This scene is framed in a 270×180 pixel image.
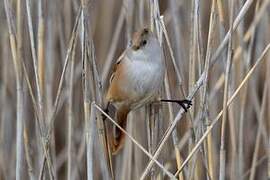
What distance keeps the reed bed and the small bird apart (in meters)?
0.05

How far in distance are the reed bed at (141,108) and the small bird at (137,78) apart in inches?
1.9

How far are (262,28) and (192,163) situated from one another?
30.9 inches

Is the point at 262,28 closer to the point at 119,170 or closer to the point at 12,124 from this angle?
the point at 119,170

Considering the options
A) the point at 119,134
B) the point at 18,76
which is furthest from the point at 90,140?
the point at 18,76

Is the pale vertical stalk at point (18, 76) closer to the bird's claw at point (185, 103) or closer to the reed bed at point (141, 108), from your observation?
the reed bed at point (141, 108)

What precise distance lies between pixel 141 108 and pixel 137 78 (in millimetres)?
530

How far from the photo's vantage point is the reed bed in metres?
1.36

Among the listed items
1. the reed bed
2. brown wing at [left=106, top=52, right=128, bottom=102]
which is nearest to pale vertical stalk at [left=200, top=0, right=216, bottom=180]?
the reed bed

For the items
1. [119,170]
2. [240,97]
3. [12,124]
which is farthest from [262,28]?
[12,124]

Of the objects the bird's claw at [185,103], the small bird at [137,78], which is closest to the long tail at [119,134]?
the small bird at [137,78]

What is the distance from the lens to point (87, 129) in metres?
1.39

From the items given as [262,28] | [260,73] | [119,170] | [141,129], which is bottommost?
[119,170]

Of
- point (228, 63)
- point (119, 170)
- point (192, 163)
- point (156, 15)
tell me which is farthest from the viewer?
point (119, 170)

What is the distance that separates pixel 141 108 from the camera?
1.89m
